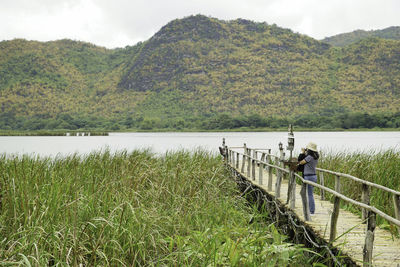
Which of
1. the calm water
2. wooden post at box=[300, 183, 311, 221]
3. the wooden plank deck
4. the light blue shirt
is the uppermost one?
the light blue shirt

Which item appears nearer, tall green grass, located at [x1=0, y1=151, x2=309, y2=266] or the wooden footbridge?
the wooden footbridge

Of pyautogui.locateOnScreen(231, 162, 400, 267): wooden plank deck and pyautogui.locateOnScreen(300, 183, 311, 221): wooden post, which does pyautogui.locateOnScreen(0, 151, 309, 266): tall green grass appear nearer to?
pyautogui.locateOnScreen(231, 162, 400, 267): wooden plank deck

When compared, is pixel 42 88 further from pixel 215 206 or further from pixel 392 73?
pixel 215 206

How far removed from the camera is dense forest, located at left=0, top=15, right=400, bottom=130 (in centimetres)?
10788

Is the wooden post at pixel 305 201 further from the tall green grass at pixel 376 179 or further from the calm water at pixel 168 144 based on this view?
the calm water at pixel 168 144

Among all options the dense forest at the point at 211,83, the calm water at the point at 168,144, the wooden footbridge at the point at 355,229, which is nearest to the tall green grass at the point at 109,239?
the wooden footbridge at the point at 355,229

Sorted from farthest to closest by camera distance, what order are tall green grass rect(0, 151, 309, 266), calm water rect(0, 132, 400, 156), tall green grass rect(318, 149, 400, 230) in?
calm water rect(0, 132, 400, 156) → tall green grass rect(318, 149, 400, 230) → tall green grass rect(0, 151, 309, 266)

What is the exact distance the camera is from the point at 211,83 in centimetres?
12950

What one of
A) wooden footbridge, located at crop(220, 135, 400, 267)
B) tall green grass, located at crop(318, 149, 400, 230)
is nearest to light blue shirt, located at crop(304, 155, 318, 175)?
wooden footbridge, located at crop(220, 135, 400, 267)

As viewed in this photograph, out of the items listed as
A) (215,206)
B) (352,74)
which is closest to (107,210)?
(215,206)

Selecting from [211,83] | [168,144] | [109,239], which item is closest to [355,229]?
[109,239]

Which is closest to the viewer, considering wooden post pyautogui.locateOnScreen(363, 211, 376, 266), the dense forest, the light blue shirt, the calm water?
wooden post pyautogui.locateOnScreen(363, 211, 376, 266)

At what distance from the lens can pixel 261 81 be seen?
407ft

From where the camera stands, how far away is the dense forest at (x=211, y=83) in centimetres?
10788
